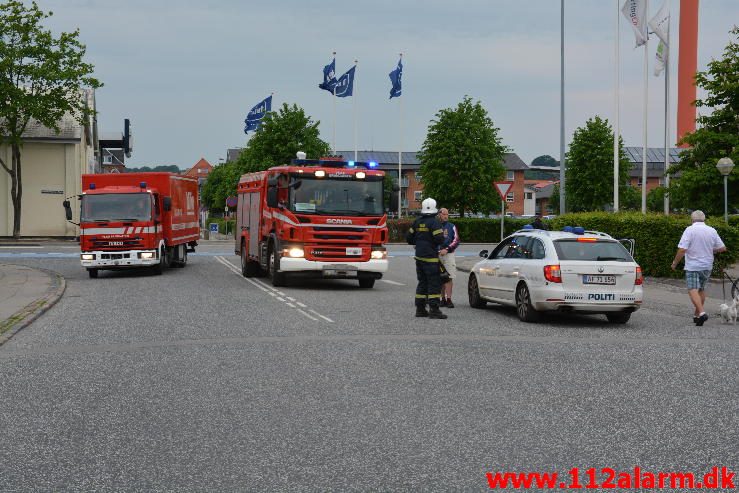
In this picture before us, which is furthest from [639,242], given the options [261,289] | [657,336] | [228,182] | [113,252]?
[228,182]

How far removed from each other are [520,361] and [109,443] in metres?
5.10

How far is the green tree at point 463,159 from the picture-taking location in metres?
64.9

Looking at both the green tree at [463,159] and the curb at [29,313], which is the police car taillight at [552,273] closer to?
the curb at [29,313]

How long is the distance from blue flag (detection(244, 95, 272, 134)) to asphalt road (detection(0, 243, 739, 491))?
161 ft

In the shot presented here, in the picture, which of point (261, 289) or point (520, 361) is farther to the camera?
point (261, 289)

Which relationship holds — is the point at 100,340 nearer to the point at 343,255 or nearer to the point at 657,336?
the point at 657,336

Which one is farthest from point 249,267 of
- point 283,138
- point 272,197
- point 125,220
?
point 283,138

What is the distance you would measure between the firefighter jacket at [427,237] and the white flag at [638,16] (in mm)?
23926

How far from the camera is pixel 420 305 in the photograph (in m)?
15.0

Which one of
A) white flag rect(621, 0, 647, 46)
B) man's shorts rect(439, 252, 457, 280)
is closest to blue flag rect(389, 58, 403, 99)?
white flag rect(621, 0, 647, 46)

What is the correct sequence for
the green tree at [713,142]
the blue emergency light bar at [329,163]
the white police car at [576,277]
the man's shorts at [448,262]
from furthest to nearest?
the green tree at [713,142] < the blue emergency light bar at [329,163] < the man's shorts at [448,262] < the white police car at [576,277]

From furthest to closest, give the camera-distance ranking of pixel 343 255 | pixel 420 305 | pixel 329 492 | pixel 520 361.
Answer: pixel 343 255 → pixel 420 305 → pixel 520 361 → pixel 329 492

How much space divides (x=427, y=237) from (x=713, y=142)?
23.0 meters

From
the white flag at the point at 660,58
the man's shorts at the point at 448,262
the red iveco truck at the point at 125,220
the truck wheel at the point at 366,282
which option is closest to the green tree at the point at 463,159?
the white flag at the point at 660,58
